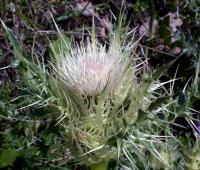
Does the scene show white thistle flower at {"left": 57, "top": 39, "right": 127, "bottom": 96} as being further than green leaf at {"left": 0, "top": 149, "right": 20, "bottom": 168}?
No

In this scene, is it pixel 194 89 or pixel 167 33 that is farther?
pixel 167 33

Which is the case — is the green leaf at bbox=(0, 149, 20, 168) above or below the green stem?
below

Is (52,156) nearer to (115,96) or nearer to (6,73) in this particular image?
(6,73)

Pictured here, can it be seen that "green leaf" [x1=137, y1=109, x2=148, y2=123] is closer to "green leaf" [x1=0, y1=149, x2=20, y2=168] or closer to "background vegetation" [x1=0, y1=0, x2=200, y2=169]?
"background vegetation" [x1=0, y1=0, x2=200, y2=169]

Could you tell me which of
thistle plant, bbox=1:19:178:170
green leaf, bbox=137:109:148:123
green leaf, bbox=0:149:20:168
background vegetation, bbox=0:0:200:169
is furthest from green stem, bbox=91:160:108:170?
green leaf, bbox=0:149:20:168

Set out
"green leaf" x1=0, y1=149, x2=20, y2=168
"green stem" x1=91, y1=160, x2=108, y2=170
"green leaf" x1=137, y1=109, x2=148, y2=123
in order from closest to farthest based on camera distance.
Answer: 1. "green leaf" x1=137, y1=109, x2=148, y2=123
2. "green stem" x1=91, y1=160, x2=108, y2=170
3. "green leaf" x1=0, y1=149, x2=20, y2=168

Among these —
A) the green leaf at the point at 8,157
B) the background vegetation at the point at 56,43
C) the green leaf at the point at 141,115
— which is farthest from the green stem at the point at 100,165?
the green leaf at the point at 8,157

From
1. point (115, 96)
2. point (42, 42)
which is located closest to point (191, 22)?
point (42, 42)
